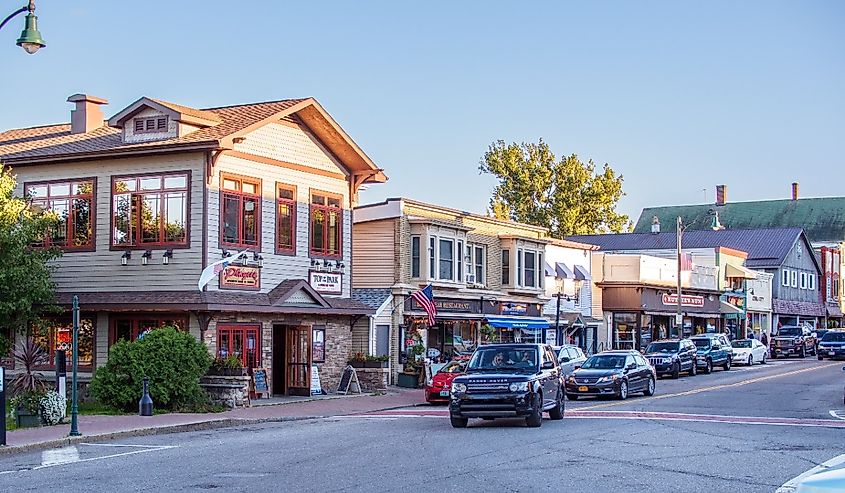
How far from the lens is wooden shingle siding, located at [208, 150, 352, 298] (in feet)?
99.1

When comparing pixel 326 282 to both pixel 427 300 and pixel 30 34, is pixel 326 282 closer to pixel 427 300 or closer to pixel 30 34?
pixel 427 300

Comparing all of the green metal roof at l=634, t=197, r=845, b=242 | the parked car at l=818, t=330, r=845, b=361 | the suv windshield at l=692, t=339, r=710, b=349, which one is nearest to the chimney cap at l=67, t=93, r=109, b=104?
the suv windshield at l=692, t=339, r=710, b=349

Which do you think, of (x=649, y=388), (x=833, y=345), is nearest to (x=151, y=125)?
(x=649, y=388)

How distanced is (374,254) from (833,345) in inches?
1301

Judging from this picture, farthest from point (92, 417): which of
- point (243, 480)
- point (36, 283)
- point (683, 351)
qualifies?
point (683, 351)

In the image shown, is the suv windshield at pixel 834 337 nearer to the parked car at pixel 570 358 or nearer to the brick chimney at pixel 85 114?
the parked car at pixel 570 358

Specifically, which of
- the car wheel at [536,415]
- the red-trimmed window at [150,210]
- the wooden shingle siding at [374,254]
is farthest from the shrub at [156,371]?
the wooden shingle siding at [374,254]

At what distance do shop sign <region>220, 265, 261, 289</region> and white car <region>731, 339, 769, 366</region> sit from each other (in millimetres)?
32877

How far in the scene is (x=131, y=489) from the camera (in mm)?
14320

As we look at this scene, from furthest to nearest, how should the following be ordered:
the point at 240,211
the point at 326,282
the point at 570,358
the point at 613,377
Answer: the point at 570,358 → the point at 326,282 → the point at 613,377 → the point at 240,211

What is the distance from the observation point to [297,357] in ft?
112

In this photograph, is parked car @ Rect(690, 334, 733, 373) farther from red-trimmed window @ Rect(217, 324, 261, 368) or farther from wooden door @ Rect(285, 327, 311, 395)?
red-trimmed window @ Rect(217, 324, 261, 368)

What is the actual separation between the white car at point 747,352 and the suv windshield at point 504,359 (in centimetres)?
3538

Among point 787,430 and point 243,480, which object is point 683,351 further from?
point 243,480
